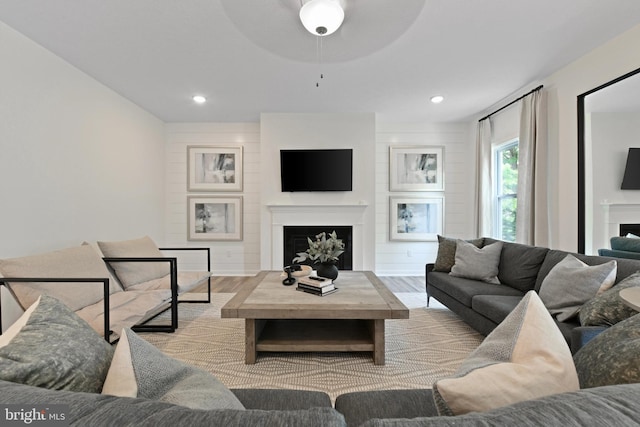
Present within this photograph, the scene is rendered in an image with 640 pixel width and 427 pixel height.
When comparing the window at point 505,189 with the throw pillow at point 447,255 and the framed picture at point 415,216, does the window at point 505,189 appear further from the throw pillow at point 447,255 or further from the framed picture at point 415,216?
the throw pillow at point 447,255

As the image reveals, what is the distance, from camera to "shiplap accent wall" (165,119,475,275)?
498cm

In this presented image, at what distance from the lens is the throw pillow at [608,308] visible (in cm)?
148

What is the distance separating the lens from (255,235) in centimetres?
502

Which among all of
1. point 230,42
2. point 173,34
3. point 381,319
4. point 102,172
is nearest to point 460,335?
point 381,319

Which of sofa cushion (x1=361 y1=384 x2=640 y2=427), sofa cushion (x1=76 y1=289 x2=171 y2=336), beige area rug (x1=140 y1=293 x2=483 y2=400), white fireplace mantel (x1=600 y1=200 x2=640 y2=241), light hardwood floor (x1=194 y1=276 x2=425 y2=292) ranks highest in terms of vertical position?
white fireplace mantel (x1=600 y1=200 x2=640 y2=241)

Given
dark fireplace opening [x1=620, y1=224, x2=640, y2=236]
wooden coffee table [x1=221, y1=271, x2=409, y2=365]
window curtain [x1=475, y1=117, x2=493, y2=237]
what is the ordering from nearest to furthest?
wooden coffee table [x1=221, y1=271, x2=409, y2=365], dark fireplace opening [x1=620, y1=224, x2=640, y2=236], window curtain [x1=475, y1=117, x2=493, y2=237]

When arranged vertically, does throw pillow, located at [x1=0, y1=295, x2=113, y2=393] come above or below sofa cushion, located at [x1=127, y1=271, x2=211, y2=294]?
above

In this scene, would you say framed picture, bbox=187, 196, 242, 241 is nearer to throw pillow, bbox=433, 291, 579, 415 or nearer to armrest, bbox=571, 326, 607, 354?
armrest, bbox=571, 326, 607, 354

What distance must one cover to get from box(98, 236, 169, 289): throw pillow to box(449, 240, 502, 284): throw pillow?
10.9 feet

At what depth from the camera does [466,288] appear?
2627mm

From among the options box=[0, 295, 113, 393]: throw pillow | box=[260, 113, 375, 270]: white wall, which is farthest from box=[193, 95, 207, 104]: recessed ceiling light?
box=[0, 295, 113, 393]: throw pillow

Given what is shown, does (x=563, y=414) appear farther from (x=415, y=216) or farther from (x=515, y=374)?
(x=415, y=216)

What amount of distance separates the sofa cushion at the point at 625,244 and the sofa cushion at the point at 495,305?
1.01 metres

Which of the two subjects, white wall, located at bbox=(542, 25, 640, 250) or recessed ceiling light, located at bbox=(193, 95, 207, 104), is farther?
recessed ceiling light, located at bbox=(193, 95, 207, 104)
